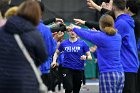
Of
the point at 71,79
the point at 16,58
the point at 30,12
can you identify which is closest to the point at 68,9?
the point at 71,79

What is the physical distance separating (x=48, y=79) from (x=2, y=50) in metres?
2.77

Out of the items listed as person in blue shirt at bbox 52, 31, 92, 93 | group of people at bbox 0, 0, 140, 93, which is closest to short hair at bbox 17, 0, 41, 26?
group of people at bbox 0, 0, 140, 93

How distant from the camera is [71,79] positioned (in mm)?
11922

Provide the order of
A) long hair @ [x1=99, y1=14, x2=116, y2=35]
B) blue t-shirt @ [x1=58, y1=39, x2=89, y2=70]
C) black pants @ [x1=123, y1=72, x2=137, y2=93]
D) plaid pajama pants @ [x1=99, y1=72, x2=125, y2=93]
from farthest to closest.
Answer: blue t-shirt @ [x1=58, y1=39, x2=89, y2=70] → black pants @ [x1=123, y1=72, x2=137, y2=93] → plaid pajama pants @ [x1=99, y1=72, x2=125, y2=93] → long hair @ [x1=99, y1=14, x2=116, y2=35]

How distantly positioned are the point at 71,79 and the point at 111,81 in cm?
412

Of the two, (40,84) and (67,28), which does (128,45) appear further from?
(40,84)

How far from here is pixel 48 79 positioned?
8414mm

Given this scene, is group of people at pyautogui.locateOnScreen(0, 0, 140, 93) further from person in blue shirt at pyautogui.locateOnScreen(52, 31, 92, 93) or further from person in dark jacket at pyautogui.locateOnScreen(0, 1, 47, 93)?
person in blue shirt at pyautogui.locateOnScreen(52, 31, 92, 93)

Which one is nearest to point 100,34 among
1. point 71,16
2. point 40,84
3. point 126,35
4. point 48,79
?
point 126,35

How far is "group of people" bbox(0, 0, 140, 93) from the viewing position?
571 centimetres

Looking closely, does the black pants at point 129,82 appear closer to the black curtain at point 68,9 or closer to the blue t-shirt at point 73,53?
the blue t-shirt at point 73,53

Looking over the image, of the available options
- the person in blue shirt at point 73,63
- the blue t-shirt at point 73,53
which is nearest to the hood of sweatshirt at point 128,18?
the person in blue shirt at point 73,63

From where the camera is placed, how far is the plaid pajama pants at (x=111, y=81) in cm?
785

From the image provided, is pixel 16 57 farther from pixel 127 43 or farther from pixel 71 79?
pixel 71 79
